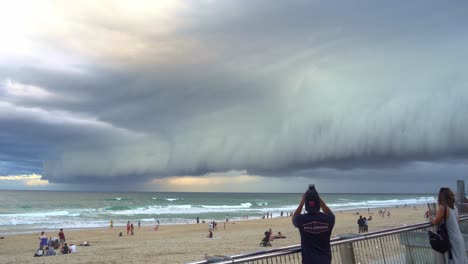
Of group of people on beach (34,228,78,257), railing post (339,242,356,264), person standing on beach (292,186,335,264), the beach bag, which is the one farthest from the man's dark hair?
group of people on beach (34,228,78,257)

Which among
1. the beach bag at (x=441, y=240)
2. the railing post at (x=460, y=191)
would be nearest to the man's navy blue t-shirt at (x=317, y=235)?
the beach bag at (x=441, y=240)

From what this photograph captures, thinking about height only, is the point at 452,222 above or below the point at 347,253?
above

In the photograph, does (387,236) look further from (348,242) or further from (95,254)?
(95,254)

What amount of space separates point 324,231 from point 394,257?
10.4 ft

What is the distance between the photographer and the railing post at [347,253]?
583cm

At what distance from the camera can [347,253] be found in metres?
5.85

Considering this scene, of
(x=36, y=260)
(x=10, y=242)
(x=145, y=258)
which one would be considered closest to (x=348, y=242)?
(x=145, y=258)

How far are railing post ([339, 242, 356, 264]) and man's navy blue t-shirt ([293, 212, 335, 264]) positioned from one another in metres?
1.17

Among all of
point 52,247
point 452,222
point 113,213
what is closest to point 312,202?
point 452,222

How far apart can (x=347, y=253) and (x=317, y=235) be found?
4.47 feet

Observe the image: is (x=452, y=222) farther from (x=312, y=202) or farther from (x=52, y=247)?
(x=52, y=247)

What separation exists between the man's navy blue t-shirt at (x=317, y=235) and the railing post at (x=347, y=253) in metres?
1.17

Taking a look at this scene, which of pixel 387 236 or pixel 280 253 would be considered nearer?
pixel 280 253

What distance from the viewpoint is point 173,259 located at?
20734 millimetres
